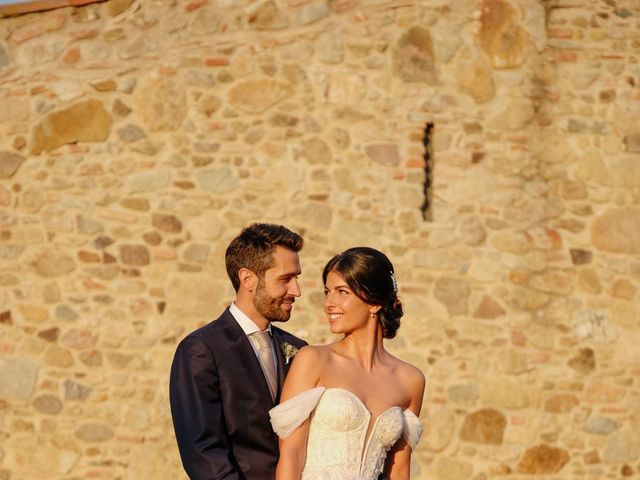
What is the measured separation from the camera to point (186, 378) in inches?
160

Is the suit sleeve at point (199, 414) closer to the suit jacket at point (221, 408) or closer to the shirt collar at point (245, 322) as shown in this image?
the suit jacket at point (221, 408)

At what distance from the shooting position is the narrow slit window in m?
7.57

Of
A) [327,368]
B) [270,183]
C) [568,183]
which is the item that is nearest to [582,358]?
[568,183]

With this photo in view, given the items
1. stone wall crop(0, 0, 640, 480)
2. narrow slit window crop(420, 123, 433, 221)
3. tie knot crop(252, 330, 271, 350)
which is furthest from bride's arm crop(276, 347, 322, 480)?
narrow slit window crop(420, 123, 433, 221)

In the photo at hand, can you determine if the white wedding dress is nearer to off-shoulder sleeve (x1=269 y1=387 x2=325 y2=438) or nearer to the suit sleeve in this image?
off-shoulder sleeve (x1=269 y1=387 x2=325 y2=438)

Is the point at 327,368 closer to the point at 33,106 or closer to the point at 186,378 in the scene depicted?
the point at 186,378

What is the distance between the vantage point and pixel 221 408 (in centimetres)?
407

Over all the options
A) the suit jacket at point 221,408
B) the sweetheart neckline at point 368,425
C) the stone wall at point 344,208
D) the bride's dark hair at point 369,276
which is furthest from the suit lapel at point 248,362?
the stone wall at point 344,208

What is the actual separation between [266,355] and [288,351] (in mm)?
117

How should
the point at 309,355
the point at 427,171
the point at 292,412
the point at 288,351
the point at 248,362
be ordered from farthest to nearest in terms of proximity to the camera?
the point at 427,171 < the point at 288,351 < the point at 248,362 < the point at 309,355 < the point at 292,412

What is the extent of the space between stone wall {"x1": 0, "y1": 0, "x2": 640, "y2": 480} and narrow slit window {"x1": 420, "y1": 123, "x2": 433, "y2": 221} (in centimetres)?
4

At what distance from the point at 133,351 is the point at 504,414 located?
239cm

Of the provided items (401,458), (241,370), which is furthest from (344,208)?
(241,370)

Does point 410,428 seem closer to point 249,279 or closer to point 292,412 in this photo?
point 292,412
